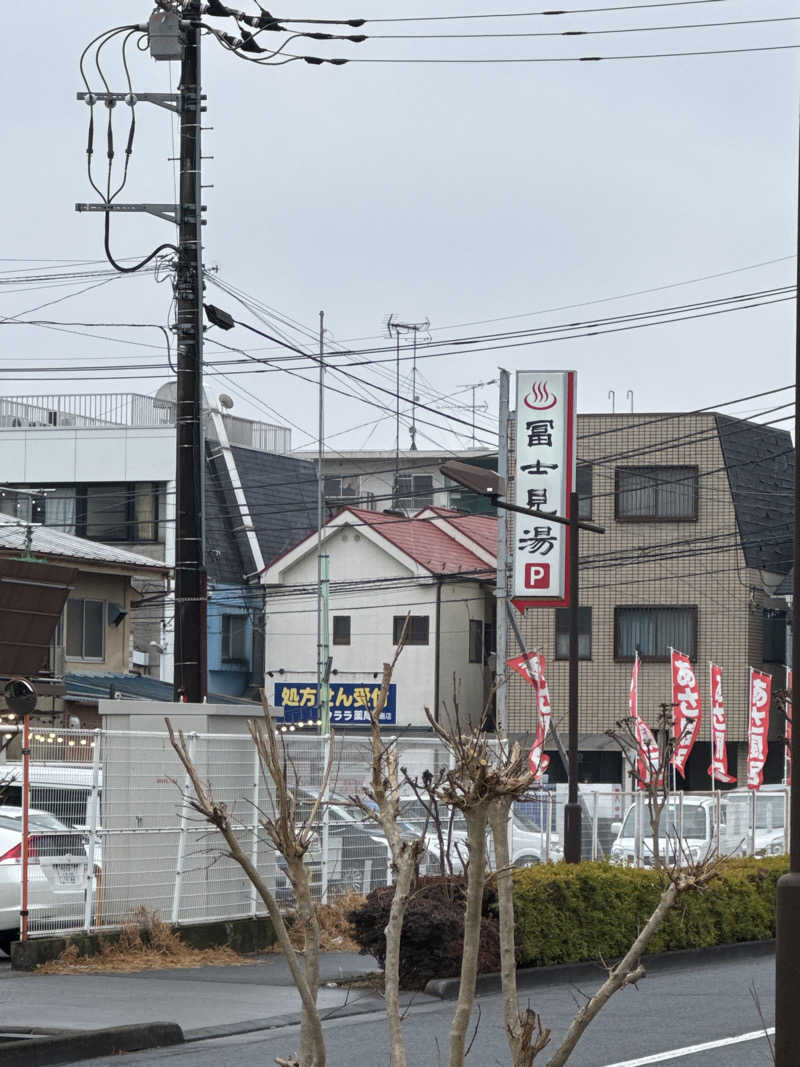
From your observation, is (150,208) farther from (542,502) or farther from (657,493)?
(657,493)

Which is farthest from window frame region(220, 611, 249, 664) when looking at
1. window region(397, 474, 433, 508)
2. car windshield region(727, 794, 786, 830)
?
car windshield region(727, 794, 786, 830)

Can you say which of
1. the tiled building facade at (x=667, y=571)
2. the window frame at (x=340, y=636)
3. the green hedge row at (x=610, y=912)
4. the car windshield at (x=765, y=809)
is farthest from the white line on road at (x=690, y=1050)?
the window frame at (x=340, y=636)

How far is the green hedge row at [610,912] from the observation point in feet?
48.6

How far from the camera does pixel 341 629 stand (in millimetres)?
50312

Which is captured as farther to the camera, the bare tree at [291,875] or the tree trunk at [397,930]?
the tree trunk at [397,930]

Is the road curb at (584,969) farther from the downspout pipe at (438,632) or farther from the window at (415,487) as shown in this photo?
the window at (415,487)

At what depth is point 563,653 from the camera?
4447 cm

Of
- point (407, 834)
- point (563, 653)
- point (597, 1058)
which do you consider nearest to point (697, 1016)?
point (597, 1058)

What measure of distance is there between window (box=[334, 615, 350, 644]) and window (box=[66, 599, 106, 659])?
13.5m

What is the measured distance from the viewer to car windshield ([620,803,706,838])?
24.8m

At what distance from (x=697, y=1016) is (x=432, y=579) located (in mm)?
35932

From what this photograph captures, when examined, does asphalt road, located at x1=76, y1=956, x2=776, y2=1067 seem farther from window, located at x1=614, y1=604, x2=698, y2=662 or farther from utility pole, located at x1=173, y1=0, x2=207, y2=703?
window, located at x1=614, y1=604, x2=698, y2=662

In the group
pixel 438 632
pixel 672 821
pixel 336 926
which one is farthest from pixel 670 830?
pixel 438 632

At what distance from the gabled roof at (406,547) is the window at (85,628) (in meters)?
12.5
